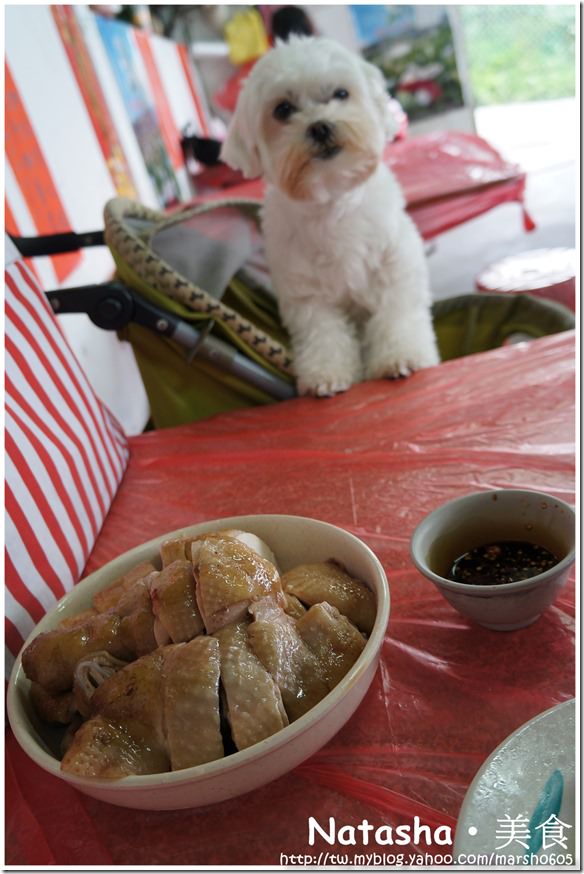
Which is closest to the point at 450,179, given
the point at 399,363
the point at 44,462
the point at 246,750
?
the point at 399,363

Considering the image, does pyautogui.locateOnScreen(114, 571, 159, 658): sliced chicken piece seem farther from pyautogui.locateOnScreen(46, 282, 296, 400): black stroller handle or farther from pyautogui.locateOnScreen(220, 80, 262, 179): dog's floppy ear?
pyautogui.locateOnScreen(220, 80, 262, 179): dog's floppy ear

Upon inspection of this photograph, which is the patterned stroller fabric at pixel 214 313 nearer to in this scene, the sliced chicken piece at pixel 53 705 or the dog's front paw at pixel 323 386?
the dog's front paw at pixel 323 386

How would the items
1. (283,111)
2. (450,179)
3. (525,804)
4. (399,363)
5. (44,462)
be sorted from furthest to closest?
(450,179) < (283,111) < (399,363) < (44,462) < (525,804)

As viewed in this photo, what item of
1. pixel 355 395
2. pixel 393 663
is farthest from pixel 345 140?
pixel 393 663

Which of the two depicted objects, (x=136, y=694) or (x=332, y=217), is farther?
(x=332, y=217)

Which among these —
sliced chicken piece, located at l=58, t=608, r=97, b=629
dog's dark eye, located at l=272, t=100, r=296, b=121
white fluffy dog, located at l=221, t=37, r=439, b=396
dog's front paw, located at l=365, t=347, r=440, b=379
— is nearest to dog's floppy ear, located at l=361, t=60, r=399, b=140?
white fluffy dog, located at l=221, t=37, r=439, b=396

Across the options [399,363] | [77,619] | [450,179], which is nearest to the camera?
[77,619]

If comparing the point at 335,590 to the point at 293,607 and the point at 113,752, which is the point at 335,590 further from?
the point at 113,752

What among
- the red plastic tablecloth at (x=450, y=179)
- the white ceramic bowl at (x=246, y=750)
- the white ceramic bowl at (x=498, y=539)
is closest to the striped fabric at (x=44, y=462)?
the white ceramic bowl at (x=246, y=750)
